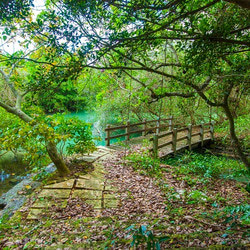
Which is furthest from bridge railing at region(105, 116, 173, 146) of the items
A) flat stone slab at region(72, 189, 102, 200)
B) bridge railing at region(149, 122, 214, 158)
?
flat stone slab at region(72, 189, 102, 200)

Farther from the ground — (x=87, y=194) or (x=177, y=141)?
(x=177, y=141)

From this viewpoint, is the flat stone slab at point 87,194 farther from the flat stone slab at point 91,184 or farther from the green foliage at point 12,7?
the green foliage at point 12,7

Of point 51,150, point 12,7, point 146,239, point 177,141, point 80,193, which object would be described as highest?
point 12,7

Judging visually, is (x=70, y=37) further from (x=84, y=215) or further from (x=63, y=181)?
(x=63, y=181)

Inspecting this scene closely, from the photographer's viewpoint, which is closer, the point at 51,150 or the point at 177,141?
the point at 51,150

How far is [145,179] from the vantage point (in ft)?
17.4

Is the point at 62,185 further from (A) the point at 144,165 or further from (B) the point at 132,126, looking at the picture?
(B) the point at 132,126

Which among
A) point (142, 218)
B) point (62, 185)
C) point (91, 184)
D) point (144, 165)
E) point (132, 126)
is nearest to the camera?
point (142, 218)

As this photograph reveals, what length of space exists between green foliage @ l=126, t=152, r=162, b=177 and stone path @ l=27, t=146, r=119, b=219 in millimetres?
1223

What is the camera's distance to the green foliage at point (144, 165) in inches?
229

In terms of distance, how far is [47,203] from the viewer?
391cm

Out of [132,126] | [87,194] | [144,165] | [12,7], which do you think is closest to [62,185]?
[87,194]

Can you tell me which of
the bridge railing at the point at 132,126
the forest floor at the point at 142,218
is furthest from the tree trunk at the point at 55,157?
the bridge railing at the point at 132,126

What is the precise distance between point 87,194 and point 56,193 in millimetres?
635
